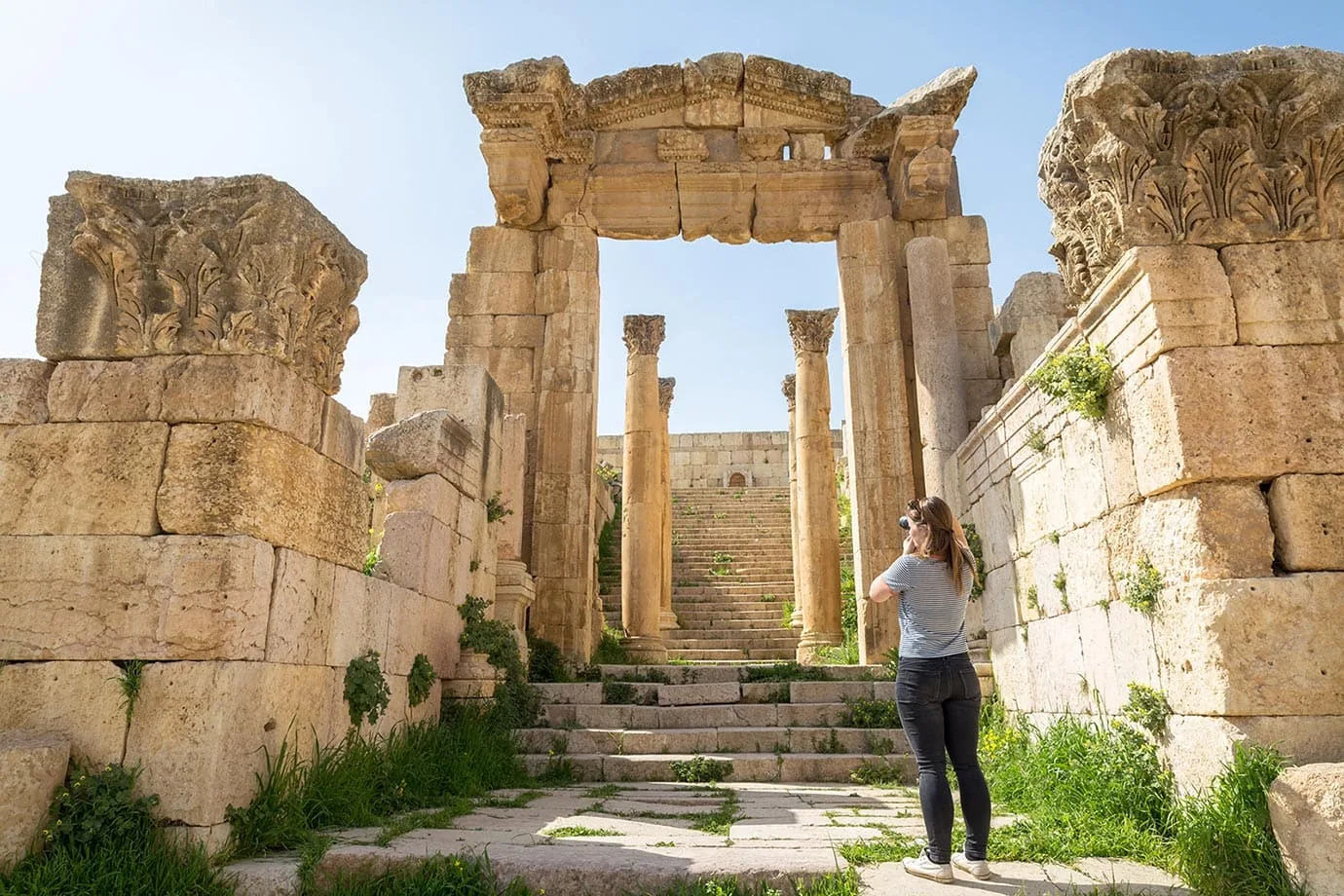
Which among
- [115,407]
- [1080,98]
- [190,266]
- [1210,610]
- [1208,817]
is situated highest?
[1080,98]

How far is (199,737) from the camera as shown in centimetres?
385

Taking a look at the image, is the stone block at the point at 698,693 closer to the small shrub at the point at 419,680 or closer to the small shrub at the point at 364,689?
the small shrub at the point at 419,680

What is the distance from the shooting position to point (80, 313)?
4.47 meters

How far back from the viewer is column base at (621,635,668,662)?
41.0ft

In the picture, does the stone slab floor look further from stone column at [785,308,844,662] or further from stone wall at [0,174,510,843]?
stone column at [785,308,844,662]

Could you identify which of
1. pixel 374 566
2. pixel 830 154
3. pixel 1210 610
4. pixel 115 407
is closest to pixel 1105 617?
pixel 1210 610

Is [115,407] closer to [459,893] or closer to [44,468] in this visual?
[44,468]

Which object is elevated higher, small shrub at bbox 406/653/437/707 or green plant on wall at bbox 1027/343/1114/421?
green plant on wall at bbox 1027/343/1114/421

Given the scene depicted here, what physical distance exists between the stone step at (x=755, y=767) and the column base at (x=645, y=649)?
558cm

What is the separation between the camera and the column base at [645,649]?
12.5 metres

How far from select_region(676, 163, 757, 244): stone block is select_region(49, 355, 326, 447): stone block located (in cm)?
761

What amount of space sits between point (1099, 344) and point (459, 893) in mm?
4103

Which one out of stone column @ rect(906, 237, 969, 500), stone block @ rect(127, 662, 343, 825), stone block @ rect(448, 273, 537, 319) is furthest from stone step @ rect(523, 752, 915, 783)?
stone block @ rect(448, 273, 537, 319)

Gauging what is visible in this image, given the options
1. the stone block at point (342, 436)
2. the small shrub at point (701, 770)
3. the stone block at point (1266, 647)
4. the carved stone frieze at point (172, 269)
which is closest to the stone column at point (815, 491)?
the small shrub at point (701, 770)
